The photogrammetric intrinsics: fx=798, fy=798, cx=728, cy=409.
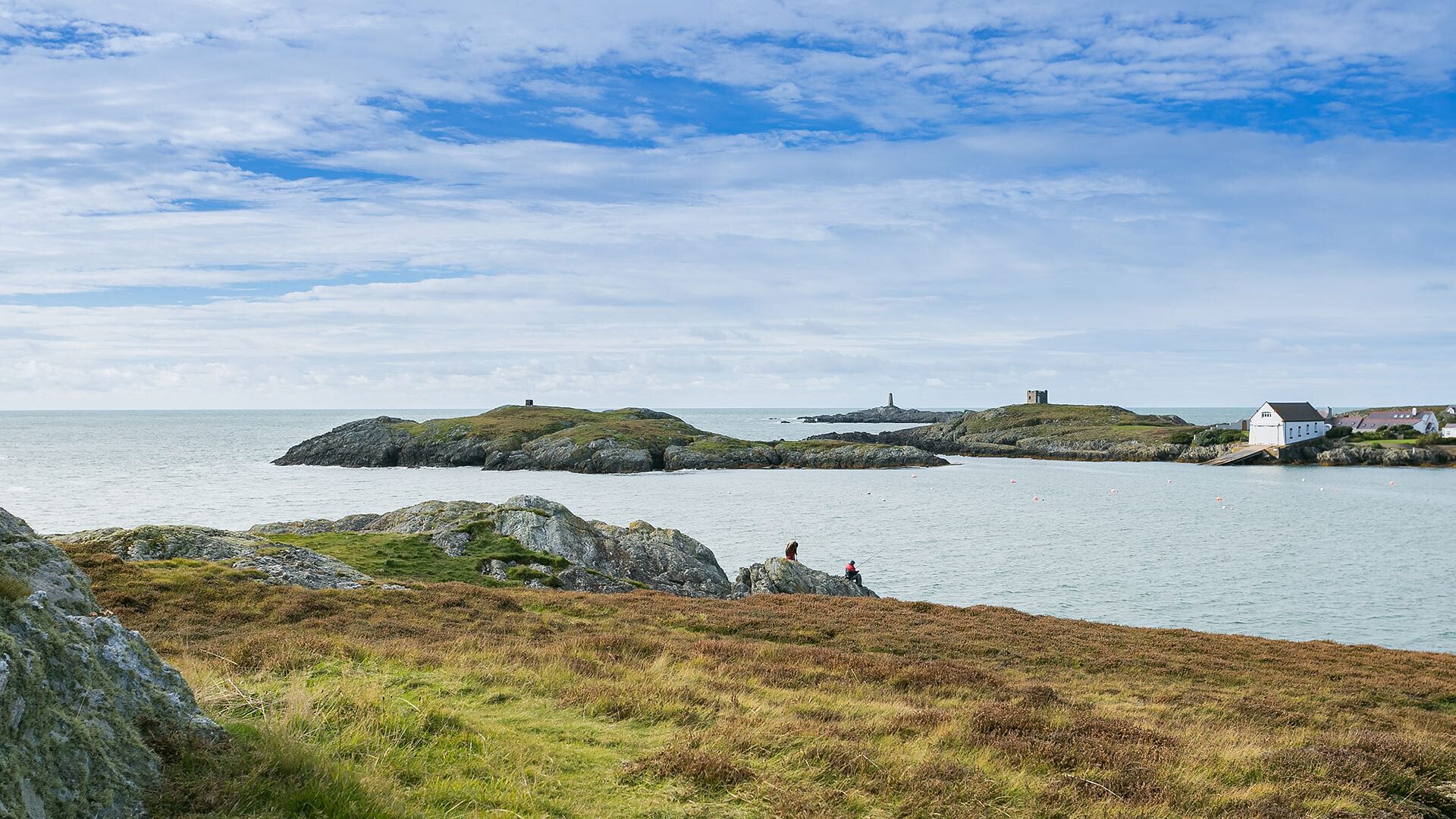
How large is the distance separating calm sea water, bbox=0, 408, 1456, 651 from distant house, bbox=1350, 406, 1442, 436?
177ft

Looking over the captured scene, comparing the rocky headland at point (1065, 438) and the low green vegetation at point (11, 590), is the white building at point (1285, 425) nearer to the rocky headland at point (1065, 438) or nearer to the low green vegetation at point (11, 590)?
the rocky headland at point (1065, 438)

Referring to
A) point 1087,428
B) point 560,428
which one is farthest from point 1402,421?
point 560,428

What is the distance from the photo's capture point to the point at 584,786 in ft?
27.2

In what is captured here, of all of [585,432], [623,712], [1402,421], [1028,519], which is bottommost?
[1028,519]

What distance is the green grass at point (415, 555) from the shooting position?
32.9 meters

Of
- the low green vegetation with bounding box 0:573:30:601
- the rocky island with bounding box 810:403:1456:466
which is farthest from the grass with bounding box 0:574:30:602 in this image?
the rocky island with bounding box 810:403:1456:466

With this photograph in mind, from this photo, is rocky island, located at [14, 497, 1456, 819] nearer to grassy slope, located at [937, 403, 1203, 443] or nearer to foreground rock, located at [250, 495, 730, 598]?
foreground rock, located at [250, 495, 730, 598]

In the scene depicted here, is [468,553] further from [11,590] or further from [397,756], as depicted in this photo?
[11,590]

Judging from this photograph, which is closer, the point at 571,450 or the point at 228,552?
the point at 228,552

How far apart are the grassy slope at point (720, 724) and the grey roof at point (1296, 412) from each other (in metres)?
150

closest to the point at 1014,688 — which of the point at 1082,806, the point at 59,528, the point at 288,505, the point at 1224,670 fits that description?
the point at 1082,806

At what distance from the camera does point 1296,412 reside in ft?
498

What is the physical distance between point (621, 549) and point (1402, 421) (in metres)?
197

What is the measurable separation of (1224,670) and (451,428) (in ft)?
466
